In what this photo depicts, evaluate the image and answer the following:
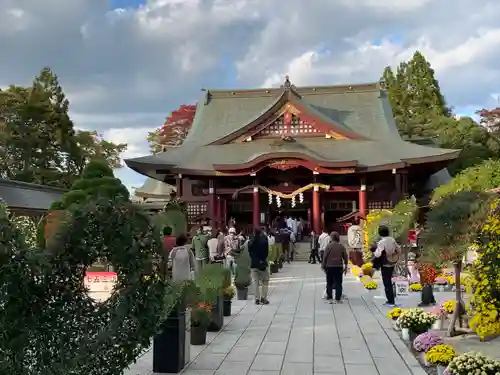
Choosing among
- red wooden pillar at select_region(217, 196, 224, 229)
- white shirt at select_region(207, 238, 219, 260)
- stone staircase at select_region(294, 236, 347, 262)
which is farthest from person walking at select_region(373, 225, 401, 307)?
red wooden pillar at select_region(217, 196, 224, 229)

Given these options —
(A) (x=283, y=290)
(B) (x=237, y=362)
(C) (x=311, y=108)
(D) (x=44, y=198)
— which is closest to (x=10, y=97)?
(D) (x=44, y=198)

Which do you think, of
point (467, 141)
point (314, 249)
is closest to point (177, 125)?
point (467, 141)

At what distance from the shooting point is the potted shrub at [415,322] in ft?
27.2

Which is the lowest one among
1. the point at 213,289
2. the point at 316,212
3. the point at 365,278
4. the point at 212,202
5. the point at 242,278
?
the point at 365,278

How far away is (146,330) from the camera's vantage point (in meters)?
4.95

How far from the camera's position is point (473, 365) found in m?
5.65

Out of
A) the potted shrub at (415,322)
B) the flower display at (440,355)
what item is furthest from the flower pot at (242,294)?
the flower display at (440,355)

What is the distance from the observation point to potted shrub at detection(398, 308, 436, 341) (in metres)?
8.28

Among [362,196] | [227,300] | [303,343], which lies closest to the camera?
[303,343]

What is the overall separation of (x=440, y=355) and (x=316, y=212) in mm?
21057

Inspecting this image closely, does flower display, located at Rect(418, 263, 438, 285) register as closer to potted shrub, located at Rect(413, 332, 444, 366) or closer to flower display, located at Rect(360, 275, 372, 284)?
flower display, located at Rect(360, 275, 372, 284)

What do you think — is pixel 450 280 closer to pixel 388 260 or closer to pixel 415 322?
pixel 388 260

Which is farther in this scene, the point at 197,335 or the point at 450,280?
the point at 450,280

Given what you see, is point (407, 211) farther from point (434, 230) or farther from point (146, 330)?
point (146, 330)
